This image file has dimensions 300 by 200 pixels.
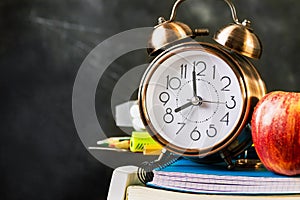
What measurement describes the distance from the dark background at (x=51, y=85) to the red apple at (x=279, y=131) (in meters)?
1.34

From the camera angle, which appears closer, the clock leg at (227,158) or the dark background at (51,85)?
the clock leg at (227,158)

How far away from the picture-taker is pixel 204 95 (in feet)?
2.92

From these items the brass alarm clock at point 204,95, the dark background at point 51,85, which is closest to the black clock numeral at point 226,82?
the brass alarm clock at point 204,95

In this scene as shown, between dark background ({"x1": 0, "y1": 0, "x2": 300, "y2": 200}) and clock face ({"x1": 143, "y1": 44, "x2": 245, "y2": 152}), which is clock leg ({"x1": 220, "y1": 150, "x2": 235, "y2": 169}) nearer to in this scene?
clock face ({"x1": 143, "y1": 44, "x2": 245, "y2": 152})

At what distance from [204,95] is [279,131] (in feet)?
0.53

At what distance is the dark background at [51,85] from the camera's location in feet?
7.02

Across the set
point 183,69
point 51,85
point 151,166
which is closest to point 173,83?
point 183,69

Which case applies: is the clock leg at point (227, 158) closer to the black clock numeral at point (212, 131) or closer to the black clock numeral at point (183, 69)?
the black clock numeral at point (212, 131)

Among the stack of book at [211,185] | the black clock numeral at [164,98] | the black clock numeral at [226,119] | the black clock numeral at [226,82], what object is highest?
the black clock numeral at [226,82]

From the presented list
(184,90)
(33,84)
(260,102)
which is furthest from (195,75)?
(33,84)

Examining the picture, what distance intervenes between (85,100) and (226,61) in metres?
1.33

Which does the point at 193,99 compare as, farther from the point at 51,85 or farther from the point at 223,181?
the point at 51,85

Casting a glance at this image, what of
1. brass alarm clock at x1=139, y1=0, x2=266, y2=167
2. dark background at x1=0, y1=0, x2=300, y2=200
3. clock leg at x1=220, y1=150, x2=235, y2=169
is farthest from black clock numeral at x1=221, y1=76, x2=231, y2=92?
dark background at x1=0, y1=0, x2=300, y2=200

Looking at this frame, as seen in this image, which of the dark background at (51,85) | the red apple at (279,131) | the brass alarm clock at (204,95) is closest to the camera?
the red apple at (279,131)
